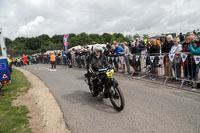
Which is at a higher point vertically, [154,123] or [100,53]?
[100,53]

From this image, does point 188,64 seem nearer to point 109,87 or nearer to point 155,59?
point 155,59

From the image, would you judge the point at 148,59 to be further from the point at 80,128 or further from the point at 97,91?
the point at 80,128

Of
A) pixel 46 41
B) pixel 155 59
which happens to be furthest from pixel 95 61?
pixel 46 41

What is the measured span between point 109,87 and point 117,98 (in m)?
0.41

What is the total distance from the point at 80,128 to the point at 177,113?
2.54 m

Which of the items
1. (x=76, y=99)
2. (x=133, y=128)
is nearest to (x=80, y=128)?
(x=133, y=128)

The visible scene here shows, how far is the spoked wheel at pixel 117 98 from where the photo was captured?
391 centimetres

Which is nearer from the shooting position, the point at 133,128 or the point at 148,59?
the point at 133,128

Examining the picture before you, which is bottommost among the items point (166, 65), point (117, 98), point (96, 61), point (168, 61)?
point (117, 98)

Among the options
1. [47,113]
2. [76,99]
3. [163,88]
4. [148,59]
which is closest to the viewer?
[47,113]

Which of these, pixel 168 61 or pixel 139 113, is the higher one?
pixel 168 61

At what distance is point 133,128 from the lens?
10.4 ft

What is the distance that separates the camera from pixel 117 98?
414 cm

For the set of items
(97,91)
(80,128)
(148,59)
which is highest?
(148,59)
